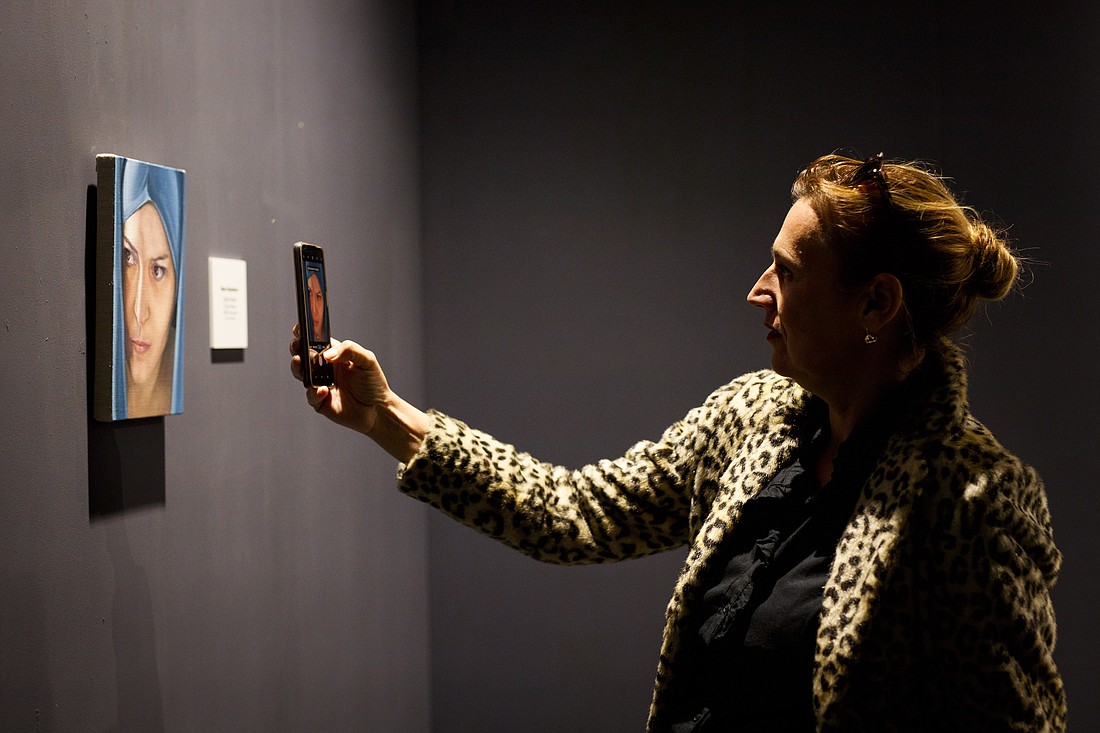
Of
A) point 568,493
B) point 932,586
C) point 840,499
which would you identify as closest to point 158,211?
point 568,493

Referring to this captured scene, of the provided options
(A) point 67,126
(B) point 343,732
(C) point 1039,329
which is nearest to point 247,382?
(A) point 67,126

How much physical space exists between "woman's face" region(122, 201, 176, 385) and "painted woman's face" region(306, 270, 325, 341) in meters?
0.19

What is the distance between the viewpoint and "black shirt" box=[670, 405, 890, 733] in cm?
129

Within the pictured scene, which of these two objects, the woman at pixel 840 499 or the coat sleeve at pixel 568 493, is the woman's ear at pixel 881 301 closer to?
the woman at pixel 840 499

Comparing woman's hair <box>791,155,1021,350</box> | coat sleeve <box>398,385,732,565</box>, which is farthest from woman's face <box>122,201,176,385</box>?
woman's hair <box>791,155,1021,350</box>

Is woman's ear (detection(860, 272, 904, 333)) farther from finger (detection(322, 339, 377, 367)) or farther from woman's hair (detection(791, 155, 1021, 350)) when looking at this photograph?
finger (detection(322, 339, 377, 367))

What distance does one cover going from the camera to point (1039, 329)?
282 cm

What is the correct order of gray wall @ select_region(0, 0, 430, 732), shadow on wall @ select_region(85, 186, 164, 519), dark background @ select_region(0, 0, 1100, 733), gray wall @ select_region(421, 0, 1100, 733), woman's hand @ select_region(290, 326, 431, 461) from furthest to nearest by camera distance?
gray wall @ select_region(421, 0, 1100, 733)
dark background @ select_region(0, 0, 1100, 733)
woman's hand @ select_region(290, 326, 431, 461)
shadow on wall @ select_region(85, 186, 164, 519)
gray wall @ select_region(0, 0, 430, 732)

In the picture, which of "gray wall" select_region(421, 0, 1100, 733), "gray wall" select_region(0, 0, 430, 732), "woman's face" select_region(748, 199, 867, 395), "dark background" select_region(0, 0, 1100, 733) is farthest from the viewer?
"gray wall" select_region(421, 0, 1100, 733)

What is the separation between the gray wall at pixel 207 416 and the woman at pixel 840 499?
317mm

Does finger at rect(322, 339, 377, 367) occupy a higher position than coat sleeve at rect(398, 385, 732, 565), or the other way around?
finger at rect(322, 339, 377, 367)

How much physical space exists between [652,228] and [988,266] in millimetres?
1622

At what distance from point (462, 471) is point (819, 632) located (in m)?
0.59

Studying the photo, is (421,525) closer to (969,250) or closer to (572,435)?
(572,435)
